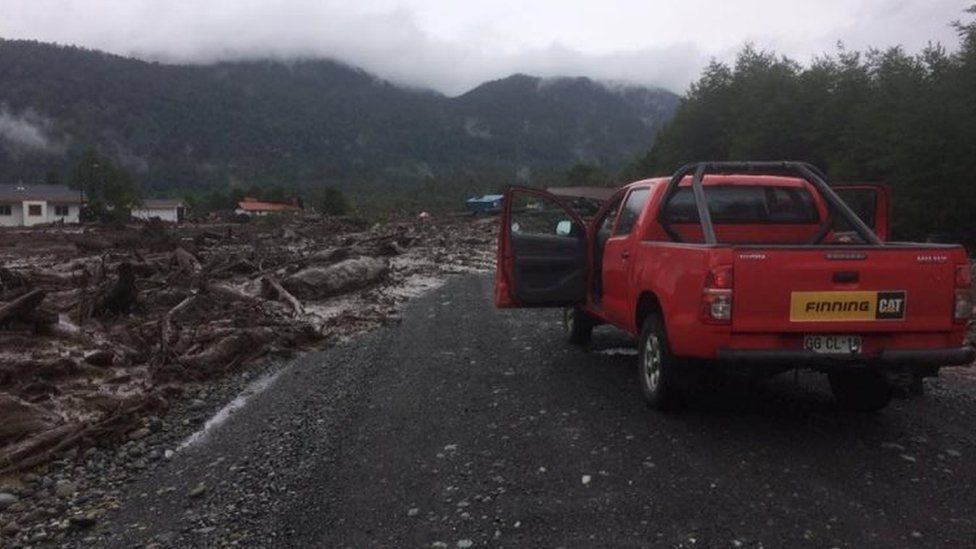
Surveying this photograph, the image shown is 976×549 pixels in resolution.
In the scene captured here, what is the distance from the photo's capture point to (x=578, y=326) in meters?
9.23

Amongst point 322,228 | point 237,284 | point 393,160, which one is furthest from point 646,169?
point 393,160

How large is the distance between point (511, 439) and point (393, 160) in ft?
595

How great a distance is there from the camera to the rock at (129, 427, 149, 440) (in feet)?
21.5

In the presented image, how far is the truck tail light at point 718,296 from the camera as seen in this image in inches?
206

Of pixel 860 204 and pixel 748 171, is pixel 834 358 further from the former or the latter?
pixel 860 204

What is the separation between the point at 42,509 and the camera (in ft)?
16.7

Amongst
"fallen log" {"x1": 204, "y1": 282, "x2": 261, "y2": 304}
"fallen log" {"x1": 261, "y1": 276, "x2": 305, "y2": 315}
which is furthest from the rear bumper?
"fallen log" {"x1": 204, "y1": 282, "x2": 261, "y2": 304}

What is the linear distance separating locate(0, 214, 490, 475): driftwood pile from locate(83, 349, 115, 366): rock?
0.4 inches

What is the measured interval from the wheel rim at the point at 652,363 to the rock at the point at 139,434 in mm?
3980

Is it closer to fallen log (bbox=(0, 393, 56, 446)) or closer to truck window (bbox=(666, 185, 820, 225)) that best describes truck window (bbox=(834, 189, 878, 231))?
truck window (bbox=(666, 185, 820, 225))

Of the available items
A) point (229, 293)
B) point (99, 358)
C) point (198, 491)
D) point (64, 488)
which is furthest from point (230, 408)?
point (229, 293)

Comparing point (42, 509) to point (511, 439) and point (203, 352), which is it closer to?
point (511, 439)

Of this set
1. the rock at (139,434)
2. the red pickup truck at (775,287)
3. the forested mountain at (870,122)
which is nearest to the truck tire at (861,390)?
the red pickup truck at (775,287)

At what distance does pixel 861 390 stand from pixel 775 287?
1.70 meters
